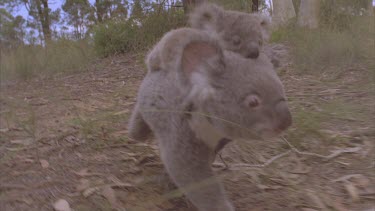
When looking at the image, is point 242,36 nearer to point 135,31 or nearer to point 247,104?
point 247,104

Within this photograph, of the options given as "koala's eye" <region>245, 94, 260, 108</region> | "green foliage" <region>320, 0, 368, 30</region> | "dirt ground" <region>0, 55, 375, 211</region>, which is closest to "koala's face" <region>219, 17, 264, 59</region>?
"koala's eye" <region>245, 94, 260, 108</region>

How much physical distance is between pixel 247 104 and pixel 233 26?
0.88 m

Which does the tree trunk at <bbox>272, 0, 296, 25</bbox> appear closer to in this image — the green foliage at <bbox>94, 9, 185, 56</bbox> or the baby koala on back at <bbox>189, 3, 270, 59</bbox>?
the green foliage at <bbox>94, 9, 185, 56</bbox>

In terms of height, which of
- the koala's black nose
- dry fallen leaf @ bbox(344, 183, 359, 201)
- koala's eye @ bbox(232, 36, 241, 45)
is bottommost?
dry fallen leaf @ bbox(344, 183, 359, 201)

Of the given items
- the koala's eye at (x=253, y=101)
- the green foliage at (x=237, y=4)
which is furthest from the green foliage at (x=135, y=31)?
the koala's eye at (x=253, y=101)

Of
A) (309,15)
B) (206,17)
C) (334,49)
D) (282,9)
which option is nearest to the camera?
(206,17)

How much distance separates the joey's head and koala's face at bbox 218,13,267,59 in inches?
12.9

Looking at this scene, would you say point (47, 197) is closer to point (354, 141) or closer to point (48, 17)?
point (354, 141)

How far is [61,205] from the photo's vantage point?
6.23 ft

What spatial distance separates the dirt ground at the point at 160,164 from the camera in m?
2.01

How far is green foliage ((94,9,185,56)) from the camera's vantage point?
24.1ft

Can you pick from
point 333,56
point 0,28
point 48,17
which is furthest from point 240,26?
point 48,17

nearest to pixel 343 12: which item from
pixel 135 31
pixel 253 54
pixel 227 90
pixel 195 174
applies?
pixel 135 31

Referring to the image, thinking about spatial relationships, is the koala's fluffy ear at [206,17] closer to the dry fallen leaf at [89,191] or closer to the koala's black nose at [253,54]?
the koala's black nose at [253,54]
